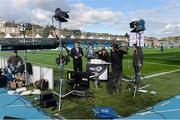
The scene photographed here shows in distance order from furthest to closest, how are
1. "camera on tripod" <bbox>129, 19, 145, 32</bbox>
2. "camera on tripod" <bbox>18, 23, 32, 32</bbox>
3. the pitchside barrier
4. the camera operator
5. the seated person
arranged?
the camera operator
the seated person
"camera on tripod" <bbox>18, 23, 32, 32</bbox>
the pitchside barrier
"camera on tripod" <bbox>129, 19, 145, 32</bbox>

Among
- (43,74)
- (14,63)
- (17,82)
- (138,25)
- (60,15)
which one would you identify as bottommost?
(17,82)

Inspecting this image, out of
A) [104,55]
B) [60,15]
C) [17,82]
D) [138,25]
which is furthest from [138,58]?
[17,82]

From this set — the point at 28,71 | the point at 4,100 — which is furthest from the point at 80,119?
the point at 28,71

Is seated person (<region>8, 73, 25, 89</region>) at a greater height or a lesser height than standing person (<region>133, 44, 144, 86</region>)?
lesser

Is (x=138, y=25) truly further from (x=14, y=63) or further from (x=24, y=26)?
(x=14, y=63)

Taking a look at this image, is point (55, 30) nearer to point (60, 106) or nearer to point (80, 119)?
point (60, 106)

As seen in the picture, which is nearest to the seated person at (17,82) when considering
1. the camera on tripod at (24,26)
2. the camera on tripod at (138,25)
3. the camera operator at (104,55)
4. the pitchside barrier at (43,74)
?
the pitchside barrier at (43,74)

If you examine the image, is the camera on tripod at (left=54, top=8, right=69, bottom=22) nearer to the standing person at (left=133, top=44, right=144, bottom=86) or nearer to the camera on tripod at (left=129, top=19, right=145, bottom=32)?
the camera on tripod at (left=129, top=19, right=145, bottom=32)

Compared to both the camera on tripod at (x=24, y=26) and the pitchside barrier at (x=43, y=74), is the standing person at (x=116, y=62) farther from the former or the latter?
the camera on tripod at (x=24, y=26)

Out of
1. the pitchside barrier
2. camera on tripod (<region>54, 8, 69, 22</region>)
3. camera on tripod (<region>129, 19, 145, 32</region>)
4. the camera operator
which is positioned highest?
camera on tripod (<region>54, 8, 69, 22</region>)

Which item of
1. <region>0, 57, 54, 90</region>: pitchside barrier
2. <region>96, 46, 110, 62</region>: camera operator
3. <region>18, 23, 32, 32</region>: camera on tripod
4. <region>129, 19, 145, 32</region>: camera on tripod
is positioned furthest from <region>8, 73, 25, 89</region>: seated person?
<region>129, 19, 145, 32</region>: camera on tripod

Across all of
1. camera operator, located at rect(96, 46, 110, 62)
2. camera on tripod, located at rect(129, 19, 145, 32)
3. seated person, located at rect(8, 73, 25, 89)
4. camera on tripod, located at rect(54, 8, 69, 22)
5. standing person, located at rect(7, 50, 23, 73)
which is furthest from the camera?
camera operator, located at rect(96, 46, 110, 62)

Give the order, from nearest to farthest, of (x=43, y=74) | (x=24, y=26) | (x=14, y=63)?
(x=24, y=26) < (x=43, y=74) < (x=14, y=63)

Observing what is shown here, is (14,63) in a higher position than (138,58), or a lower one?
lower
